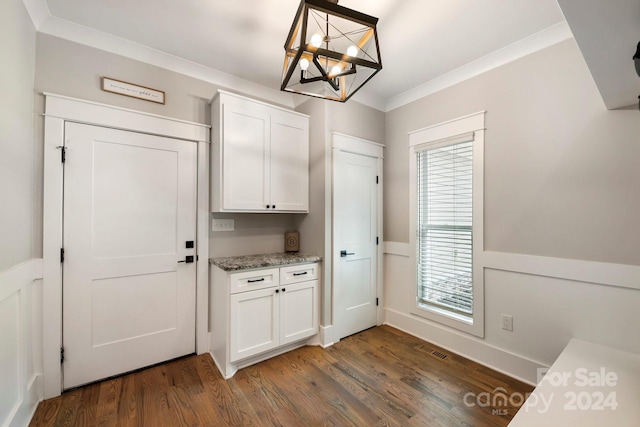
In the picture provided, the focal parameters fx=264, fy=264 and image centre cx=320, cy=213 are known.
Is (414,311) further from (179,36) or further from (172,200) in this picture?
(179,36)

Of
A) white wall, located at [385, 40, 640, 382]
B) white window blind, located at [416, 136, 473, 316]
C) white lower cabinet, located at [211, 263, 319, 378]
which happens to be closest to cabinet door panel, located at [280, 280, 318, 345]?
white lower cabinet, located at [211, 263, 319, 378]

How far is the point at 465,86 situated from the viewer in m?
2.51

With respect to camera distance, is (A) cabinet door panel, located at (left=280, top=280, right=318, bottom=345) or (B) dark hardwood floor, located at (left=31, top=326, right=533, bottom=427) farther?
(A) cabinet door panel, located at (left=280, top=280, right=318, bottom=345)

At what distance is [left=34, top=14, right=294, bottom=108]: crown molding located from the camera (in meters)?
1.92

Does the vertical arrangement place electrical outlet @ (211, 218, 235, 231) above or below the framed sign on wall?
below

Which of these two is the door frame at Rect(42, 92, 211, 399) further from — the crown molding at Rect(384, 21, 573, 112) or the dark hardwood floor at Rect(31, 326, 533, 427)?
the crown molding at Rect(384, 21, 573, 112)

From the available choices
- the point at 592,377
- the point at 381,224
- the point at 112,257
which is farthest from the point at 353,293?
the point at 112,257

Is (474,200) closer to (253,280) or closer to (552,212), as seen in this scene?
(552,212)

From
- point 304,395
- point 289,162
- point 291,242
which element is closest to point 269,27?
point 289,162

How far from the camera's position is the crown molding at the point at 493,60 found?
1960mm

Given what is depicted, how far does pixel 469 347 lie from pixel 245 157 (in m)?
2.73

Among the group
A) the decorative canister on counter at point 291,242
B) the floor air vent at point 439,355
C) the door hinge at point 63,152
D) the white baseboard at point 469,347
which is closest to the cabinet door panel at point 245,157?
the decorative canister on counter at point 291,242

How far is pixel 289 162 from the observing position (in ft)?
9.04

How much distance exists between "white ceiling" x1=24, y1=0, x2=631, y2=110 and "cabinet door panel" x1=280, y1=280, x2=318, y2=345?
2.16 m
